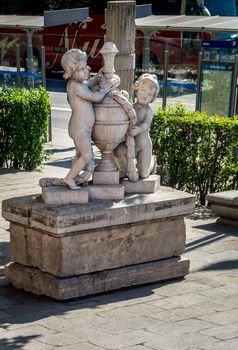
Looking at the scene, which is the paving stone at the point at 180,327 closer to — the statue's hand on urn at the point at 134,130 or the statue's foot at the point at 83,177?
the statue's foot at the point at 83,177

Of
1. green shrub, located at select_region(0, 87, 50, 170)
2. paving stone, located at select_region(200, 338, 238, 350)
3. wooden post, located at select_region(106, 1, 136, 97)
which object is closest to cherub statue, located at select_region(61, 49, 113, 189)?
paving stone, located at select_region(200, 338, 238, 350)

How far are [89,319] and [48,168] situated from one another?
24.1 ft

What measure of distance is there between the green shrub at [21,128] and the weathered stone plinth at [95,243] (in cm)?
Answer: 582

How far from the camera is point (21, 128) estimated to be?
14.0 m

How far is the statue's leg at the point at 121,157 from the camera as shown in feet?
28.1

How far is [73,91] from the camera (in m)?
8.12

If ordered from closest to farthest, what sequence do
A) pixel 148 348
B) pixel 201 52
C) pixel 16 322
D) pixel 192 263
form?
pixel 148 348 < pixel 16 322 < pixel 192 263 < pixel 201 52

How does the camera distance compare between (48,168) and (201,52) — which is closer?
(48,168)

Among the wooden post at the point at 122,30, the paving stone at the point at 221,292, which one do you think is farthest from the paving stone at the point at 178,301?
the wooden post at the point at 122,30

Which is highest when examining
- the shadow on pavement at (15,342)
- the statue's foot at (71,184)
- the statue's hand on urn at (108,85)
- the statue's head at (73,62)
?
the statue's head at (73,62)

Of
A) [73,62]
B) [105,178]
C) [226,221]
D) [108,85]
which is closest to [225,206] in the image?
[226,221]

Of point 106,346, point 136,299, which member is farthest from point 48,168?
point 106,346

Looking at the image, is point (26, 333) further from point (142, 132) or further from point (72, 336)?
point (142, 132)

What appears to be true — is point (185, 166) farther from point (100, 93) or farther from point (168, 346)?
point (168, 346)
